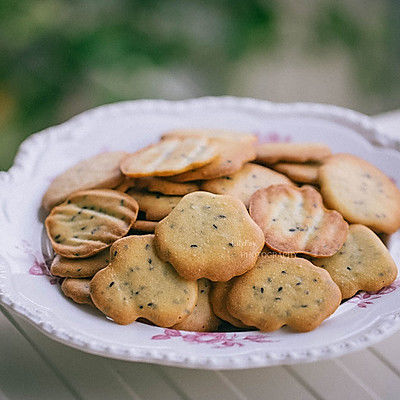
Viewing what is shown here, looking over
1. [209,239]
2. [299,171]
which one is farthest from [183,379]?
[299,171]

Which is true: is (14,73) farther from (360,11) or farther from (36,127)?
(360,11)

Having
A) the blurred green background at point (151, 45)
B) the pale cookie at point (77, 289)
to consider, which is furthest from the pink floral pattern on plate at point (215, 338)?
the blurred green background at point (151, 45)

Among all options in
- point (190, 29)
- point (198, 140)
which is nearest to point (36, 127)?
point (190, 29)

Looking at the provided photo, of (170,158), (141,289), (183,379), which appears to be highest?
(170,158)

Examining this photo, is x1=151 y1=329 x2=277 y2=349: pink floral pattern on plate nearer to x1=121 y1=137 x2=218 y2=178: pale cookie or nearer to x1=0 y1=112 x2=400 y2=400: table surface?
x1=0 y1=112 x2=400 y2=400: table surface

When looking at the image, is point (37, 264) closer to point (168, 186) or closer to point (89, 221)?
point (89, 221)

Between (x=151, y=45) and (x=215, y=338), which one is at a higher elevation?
(x=151, y=45)

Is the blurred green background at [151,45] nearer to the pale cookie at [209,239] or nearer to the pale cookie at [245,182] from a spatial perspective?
the pale cookie at [245,182]
